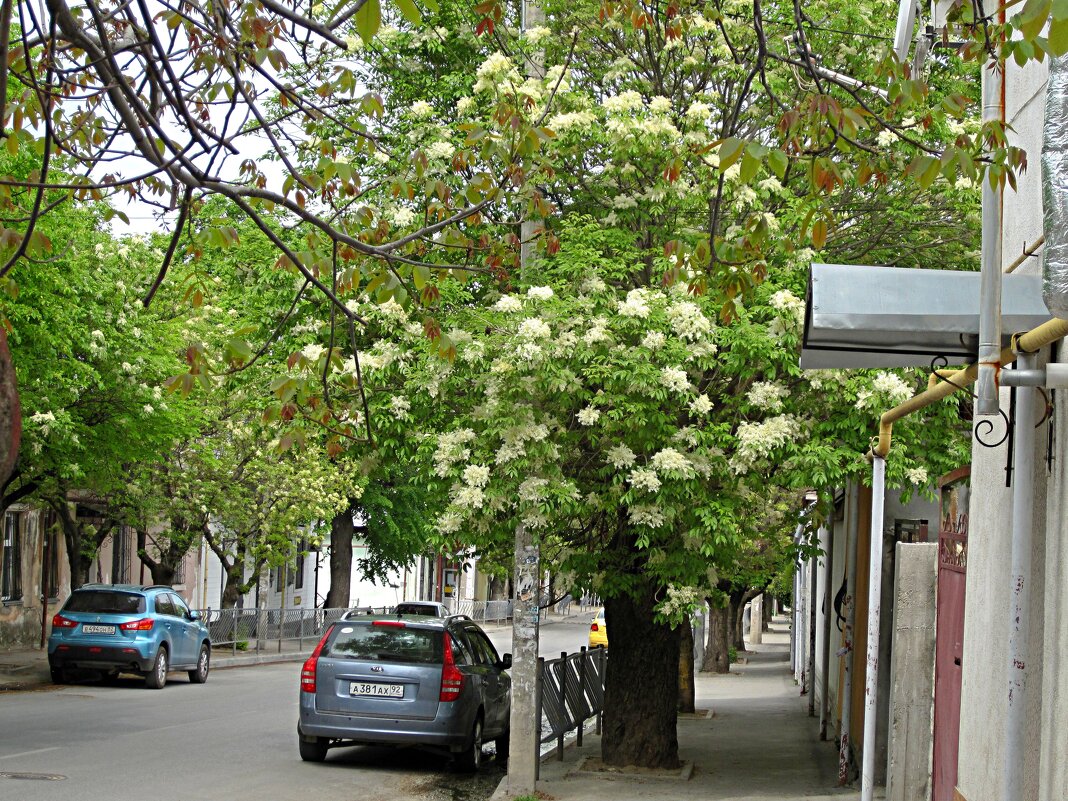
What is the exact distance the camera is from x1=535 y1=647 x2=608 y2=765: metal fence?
15438 mm

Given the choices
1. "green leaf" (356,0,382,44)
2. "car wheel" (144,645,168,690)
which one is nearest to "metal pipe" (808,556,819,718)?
"car wheel" (144,645,168,690)

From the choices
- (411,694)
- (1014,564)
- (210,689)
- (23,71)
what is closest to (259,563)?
(210,689)

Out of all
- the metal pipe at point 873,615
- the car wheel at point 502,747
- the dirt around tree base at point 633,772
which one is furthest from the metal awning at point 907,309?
the car wheel at point 502,747

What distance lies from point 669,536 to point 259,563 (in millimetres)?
22964

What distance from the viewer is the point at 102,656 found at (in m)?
22.5

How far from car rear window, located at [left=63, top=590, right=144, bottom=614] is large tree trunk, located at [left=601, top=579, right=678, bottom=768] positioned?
10930 millimetres

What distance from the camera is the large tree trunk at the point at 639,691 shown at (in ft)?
47.7

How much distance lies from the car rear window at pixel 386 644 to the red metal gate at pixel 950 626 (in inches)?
258

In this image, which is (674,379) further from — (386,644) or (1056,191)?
(1056,191)

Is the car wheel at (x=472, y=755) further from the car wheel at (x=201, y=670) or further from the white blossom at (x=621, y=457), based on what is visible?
the car wheel at (x=201, y=670)

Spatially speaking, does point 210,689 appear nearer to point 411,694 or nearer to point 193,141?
point 411,694

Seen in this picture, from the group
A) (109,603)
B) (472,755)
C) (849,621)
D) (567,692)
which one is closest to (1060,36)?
(472,755)

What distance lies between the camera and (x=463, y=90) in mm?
15188

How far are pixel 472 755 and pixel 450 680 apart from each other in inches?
40.1
